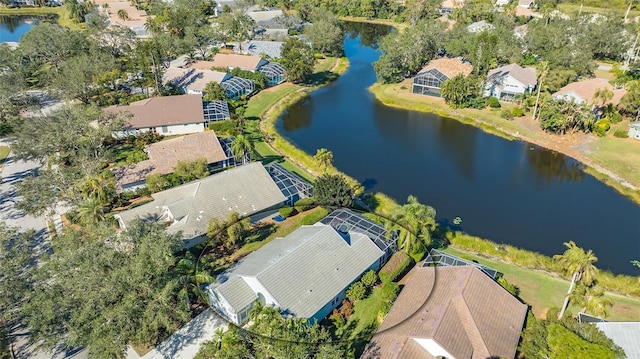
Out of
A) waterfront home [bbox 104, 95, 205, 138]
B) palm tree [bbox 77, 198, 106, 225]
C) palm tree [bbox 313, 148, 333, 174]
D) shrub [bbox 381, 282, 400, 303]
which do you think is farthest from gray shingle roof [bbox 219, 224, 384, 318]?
waterfront home [bbox 104, 95, 205, 138]

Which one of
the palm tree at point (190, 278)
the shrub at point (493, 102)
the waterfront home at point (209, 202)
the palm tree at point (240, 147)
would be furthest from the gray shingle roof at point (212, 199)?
the shrub at point (493, 102)

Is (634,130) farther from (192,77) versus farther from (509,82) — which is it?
(192,77)

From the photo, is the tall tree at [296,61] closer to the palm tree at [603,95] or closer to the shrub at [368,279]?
the palm tree at [603,95]

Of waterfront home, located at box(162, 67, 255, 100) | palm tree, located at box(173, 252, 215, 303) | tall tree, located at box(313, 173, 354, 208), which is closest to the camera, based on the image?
palm tree, located at box(173, 252, 215, 303)

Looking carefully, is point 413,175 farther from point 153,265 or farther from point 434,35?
point 434,35

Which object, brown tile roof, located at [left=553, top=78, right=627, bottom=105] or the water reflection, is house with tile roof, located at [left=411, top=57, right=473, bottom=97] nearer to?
brown tile roof, located at [left=553, top=78, right=627, bottom=105]

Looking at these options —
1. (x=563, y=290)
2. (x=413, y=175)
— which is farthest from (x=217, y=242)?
(x=563, y=290)
